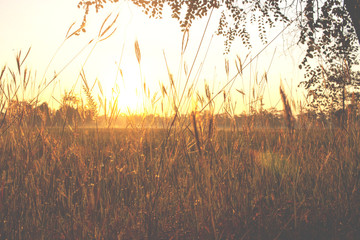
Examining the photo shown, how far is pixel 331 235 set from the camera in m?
1.23

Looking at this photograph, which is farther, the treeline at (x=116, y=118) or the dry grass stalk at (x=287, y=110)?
the treeline at (x=116, y=118)

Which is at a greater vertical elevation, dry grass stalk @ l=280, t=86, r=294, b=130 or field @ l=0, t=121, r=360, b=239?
dry grass stalk @ l=280, t=86, r=294, b=130

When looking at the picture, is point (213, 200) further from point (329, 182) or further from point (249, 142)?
point (329, 182)

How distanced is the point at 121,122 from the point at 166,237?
1.05 m

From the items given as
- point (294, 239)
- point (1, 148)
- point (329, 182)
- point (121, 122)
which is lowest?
point (294, 239)

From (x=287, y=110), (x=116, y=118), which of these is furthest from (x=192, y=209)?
(x=116, y=118)

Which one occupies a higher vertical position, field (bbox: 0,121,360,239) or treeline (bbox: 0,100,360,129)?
treeline (bbox: 0,100,360,129)

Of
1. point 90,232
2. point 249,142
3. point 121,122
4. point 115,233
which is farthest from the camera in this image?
point 121,122

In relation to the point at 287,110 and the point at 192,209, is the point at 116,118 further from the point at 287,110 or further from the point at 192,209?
the point at 287,110

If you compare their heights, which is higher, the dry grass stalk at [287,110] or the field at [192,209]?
the dry grass stalk at [287,110]

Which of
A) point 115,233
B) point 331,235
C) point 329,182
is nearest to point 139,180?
point 115,233

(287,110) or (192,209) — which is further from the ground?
(287,110)

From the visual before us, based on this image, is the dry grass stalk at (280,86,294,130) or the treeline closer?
the dry grass stalk at (280,86,294,130)

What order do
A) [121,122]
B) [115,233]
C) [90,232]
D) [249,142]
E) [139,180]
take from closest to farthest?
[90,232], [115,233], [139,180], [249,142], [121,122]
